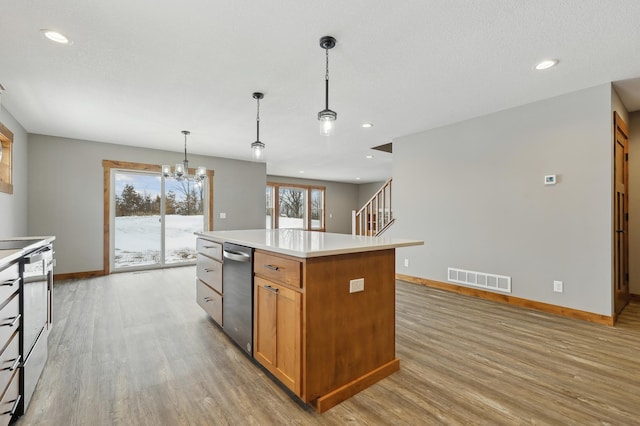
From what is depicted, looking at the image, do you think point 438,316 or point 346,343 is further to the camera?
point 438,316

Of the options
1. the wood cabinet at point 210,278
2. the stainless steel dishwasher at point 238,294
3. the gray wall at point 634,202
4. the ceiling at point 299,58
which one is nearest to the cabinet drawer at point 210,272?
the wood cabinet at point 210,278

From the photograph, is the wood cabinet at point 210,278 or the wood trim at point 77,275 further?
the wood trim at point 77,275

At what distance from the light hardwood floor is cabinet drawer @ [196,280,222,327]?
17 cm

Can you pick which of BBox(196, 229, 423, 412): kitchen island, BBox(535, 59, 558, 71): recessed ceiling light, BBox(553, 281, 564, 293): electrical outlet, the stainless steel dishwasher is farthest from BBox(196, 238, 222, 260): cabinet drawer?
BBox(553, 281, 564, 293): electrical outlet

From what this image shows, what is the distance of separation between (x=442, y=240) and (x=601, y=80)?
2.49 metres

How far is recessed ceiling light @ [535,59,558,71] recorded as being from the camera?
8.57 feet

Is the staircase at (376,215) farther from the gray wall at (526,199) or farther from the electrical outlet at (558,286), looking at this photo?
the electrical outlet at (558,286)

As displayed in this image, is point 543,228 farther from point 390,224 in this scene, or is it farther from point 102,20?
point 102,20

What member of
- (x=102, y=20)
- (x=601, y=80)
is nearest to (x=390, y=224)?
(x=601, y=80)

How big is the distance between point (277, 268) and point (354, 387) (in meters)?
0.90

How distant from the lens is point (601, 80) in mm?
2996

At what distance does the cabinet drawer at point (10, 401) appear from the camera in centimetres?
144

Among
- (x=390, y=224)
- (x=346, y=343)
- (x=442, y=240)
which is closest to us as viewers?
(x=346, y=343)

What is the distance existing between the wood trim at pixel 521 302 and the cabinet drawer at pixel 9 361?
4.48 metres
